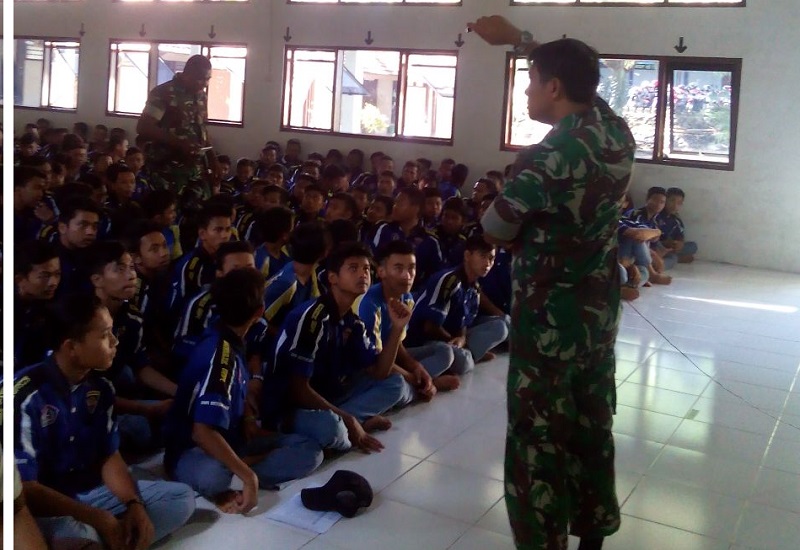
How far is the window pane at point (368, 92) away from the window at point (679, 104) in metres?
1.87

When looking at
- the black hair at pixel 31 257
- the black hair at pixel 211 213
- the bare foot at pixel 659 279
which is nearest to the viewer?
the black hair at pixel 31 257

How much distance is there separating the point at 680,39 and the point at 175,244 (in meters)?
5.42

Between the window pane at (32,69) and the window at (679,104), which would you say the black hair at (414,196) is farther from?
the window pane at (32,69)

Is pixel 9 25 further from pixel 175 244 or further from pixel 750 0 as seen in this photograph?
pixel 750 0

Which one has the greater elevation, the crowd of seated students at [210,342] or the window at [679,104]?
the window at [679,104]

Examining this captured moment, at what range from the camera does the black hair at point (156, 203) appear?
13.2 feet

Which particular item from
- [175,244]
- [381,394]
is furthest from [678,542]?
[175,244]

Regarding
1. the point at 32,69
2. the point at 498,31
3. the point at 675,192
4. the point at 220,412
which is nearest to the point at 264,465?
the point at 220,412

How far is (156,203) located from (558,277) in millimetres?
2815

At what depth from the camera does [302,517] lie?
2.21 metres

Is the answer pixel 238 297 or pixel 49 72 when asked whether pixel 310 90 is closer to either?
pixel 49 72

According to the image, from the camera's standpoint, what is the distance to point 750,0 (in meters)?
7.23

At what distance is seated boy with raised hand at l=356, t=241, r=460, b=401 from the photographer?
10.1 ft

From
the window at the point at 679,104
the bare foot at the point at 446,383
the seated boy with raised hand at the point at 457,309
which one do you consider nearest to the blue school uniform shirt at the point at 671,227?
the window at the point at 679,104
